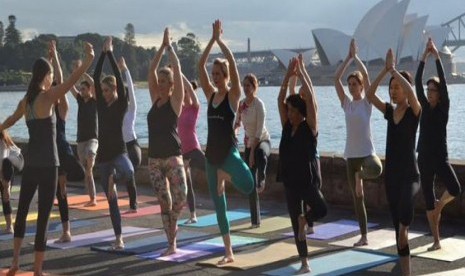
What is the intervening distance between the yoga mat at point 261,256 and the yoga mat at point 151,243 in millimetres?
869

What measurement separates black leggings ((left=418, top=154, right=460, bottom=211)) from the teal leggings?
6.17 feet

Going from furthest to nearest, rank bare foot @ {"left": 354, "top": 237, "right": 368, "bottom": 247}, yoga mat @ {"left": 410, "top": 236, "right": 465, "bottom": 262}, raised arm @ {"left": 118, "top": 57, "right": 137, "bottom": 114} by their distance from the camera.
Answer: raised arm @ {"left": 118, "top": 57, "right": 137, "bottom": 114} → bare foot @ {"left": 354, "top": 237, "right": 368, "bottom": 247} → yoga mat @ {"left": 410, "top": 236, "right": 465, "bottom": 262}

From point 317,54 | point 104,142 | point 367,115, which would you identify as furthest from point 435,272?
point 317,54

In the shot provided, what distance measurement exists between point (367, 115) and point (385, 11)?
82.7 metres

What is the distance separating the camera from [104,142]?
7855 millimetres

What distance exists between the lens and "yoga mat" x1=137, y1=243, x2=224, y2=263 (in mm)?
7363

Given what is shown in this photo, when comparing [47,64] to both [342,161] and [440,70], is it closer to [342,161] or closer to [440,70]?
[440,70]

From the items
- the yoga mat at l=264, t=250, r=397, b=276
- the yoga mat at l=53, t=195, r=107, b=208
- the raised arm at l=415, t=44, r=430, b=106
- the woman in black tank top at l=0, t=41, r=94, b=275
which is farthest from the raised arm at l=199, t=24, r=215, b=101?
the yoga mat at l=53, t=195, r=107, b=208

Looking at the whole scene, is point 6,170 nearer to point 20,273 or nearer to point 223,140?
point 20,273

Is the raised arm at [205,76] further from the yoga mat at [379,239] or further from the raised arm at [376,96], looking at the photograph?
the yoga mat at [379,239]

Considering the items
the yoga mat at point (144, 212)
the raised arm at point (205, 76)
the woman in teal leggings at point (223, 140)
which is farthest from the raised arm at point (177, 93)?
the yoga mat at point (144, 212)

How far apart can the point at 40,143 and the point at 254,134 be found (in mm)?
3272

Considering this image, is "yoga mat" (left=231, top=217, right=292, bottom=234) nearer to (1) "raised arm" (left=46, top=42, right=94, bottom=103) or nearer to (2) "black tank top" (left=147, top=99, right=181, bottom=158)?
(2) "black tank top" (left=147, top=99, right=181, bottom=158)

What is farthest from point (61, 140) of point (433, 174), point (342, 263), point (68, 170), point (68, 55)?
point (68, 55)
